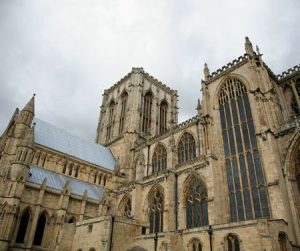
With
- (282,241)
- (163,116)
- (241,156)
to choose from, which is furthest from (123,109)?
(282,241)

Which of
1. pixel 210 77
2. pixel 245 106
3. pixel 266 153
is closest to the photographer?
pixel 266 153

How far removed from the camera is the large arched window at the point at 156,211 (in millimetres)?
25531

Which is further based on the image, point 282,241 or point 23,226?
point 23,226

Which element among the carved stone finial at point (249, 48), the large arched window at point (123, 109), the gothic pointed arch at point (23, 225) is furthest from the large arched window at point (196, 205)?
the large arched window at point (123, 109)

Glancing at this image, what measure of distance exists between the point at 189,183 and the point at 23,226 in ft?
53.7

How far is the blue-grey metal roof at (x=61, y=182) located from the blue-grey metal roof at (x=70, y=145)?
376 cm

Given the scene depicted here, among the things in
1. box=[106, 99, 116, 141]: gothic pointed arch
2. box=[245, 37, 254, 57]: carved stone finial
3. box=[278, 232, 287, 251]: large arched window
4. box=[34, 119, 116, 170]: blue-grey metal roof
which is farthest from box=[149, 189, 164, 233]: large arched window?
box=[106, 99, 116, 141]: gothic pointed arch

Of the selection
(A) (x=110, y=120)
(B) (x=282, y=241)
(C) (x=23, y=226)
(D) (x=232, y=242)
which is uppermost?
(A) (x=110, y=120)

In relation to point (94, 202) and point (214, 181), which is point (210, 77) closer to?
point (214, 181)

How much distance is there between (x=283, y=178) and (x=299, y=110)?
959 cm

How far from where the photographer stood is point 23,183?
966 inches

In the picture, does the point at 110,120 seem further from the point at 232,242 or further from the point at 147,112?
the point at 232,242

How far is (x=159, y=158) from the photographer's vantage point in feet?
110

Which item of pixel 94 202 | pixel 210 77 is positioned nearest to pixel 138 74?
pixel 210 77
